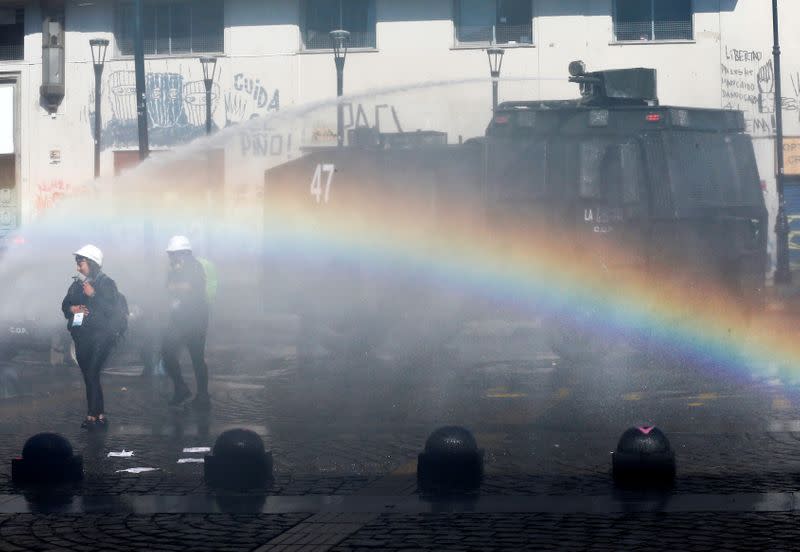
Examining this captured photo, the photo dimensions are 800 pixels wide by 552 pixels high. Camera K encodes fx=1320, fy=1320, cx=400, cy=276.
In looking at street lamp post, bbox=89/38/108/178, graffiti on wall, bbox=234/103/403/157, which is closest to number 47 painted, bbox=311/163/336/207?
graffiti on wall, bbox=234/103/403/157

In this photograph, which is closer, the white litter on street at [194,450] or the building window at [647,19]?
the white litter on street at [194,450]

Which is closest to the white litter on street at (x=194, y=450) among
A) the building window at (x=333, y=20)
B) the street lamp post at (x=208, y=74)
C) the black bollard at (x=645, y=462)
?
the black bollard at (x=645, y=462)

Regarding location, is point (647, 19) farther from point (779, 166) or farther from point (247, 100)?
point (247, 100)

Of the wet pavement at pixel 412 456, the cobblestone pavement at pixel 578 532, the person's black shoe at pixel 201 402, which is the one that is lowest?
the cobblestone pavement at pixel 578 532

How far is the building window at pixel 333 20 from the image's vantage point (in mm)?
35156

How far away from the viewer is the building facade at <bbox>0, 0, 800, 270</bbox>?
3316 cm

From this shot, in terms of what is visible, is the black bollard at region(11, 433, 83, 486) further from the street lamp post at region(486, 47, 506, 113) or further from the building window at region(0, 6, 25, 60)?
the building window at region(0, 6, 25, 60)

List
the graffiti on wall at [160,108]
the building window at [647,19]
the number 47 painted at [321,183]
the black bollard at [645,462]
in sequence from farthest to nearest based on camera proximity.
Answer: the graffiti on wall at [160,108] → the building window at [647,19] → the number 47 painted at [321,183] → the black bollard at [645,462]

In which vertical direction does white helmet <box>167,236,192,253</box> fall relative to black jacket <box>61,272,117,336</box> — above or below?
above

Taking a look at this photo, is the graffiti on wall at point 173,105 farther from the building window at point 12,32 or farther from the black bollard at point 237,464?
the black bollard at point 237,464

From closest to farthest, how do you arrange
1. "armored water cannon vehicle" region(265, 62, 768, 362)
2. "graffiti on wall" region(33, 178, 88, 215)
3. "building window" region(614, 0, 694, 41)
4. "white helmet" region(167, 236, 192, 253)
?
"white helmet" region(167, 236, 192, 253)
"armored water cannon vehicle" region(265, 62, 768, 362)
"building window" region(614, 0, 694, 41)
"graffiti on wall" region(33, 178, 88, 215)

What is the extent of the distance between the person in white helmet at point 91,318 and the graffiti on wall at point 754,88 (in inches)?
941

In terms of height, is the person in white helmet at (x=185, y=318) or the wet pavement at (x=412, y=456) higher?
the person in white helmet at (x=185, y=318)

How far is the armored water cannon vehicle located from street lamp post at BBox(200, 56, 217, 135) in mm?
16026
